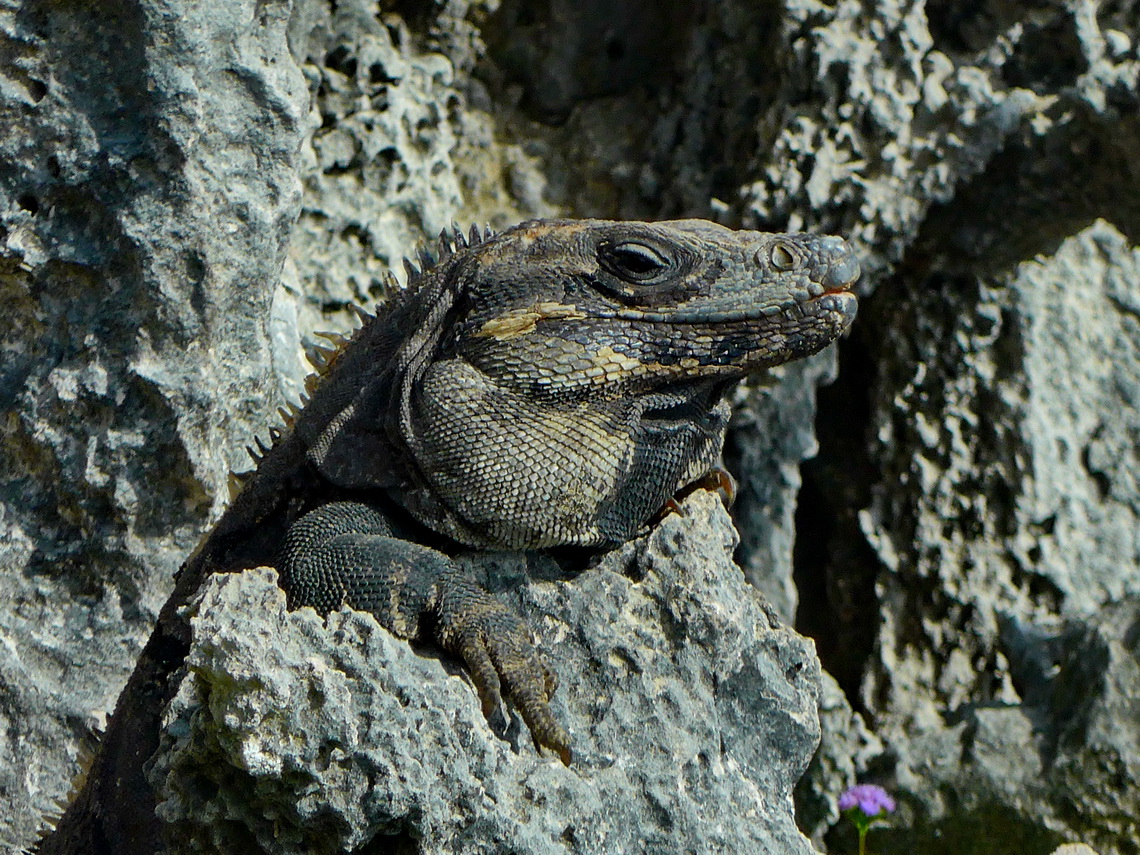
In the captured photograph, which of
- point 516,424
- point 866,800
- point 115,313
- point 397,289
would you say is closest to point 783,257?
point 516,424

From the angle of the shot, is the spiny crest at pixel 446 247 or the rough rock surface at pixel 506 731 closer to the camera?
the rough rock surface at pixel 506 731

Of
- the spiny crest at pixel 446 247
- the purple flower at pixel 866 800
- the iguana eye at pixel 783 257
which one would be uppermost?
the iguana eye at pixel 783 257

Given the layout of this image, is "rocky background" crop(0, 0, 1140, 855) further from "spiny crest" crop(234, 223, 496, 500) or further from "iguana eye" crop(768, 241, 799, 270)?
"spiny crest" crop(234, 223, 496, 500)

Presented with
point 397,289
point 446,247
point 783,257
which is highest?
point 783,257

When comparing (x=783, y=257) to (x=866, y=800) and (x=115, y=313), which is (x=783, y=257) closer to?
(x=115, y=313)

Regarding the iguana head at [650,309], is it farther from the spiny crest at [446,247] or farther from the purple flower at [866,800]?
the purple flower at [866,800]

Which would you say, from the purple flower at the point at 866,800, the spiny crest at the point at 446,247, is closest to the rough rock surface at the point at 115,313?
the spiny crest at the point at 446,247
